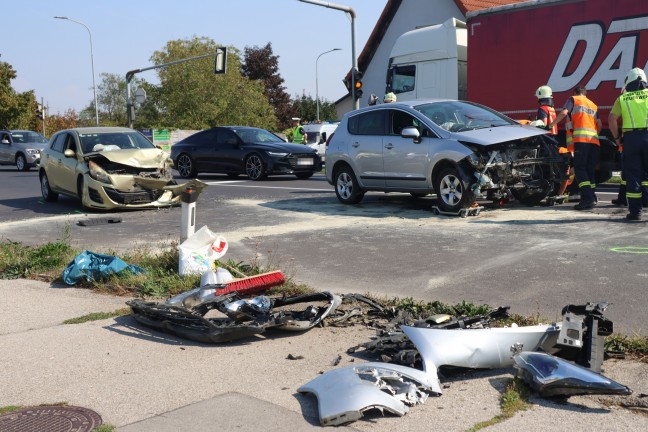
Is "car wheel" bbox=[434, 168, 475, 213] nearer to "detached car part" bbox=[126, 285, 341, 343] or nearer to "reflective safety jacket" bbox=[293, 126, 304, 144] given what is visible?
"detached car part" bbox=[126, 285, 341, 343]

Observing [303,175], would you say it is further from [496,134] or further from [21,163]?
[21,163]

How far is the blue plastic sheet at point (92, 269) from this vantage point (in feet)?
24.9

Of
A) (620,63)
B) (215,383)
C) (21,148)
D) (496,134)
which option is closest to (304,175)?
(620,63)

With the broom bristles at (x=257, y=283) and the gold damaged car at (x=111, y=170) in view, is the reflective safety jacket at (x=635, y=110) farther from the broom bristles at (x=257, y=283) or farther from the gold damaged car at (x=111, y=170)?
the gold damaged car at (x=111, y=170)

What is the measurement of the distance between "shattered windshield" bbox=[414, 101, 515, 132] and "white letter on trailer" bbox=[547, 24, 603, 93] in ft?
15.0

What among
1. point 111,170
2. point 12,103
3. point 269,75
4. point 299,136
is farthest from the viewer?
point 269,75

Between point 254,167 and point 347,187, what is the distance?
7.62 m

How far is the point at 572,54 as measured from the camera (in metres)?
16.2

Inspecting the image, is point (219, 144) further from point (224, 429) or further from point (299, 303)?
point (224, 429)

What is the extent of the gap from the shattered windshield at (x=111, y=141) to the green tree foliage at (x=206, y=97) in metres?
Result: 46.2

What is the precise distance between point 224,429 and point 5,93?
6000 centimetres

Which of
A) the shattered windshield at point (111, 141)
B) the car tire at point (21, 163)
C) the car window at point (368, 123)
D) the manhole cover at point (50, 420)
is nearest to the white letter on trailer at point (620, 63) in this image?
the car window at point (368, 123)

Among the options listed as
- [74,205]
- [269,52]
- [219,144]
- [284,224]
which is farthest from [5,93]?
[284,224]

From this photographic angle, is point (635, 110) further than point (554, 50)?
No
